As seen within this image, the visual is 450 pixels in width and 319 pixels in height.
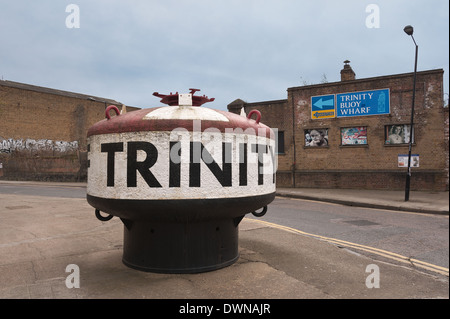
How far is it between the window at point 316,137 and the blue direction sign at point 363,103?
1.37 meters

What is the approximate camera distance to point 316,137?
20.6 meters

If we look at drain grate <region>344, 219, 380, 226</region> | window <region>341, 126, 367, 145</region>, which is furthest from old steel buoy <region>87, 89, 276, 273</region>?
window <region>341, 126, 367, 145</region>

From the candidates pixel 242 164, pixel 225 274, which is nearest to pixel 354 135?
pixel 242 164

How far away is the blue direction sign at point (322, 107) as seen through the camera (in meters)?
20.1

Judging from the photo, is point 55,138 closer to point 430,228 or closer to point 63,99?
point 63,99

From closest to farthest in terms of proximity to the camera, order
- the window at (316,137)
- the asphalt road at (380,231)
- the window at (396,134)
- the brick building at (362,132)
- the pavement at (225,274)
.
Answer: the pavement at (225,274), the asphalt road at (380,231), the brick building at (362,132), the window at (396,134), the window at (316,137)

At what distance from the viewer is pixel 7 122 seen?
114ft

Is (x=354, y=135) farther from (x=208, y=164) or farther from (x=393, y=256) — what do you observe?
(x=208, y=164)

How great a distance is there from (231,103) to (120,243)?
18.7 m

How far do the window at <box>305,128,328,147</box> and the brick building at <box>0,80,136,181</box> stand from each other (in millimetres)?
14640

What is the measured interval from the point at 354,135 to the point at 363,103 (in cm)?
187

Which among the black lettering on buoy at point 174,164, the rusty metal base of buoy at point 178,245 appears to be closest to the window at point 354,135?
the rusty metal base of buoy at point 178,245

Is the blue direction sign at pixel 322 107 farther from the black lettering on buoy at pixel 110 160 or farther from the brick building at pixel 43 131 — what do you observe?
the black lettering on buoy at pixel 110 160
